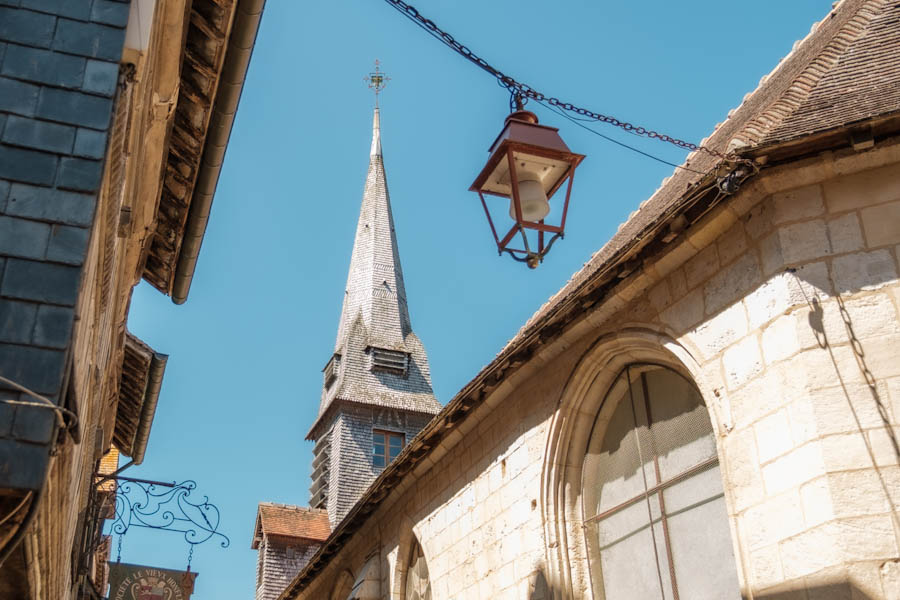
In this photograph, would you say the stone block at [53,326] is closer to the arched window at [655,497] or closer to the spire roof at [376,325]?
the arched window at [655,497]

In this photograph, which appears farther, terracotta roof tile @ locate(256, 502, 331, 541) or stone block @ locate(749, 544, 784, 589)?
terracotta roof tile @ locate(256, 502, 331, 541)

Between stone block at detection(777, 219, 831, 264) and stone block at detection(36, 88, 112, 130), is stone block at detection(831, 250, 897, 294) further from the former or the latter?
stone block at detection(36, 88, 112, 130)

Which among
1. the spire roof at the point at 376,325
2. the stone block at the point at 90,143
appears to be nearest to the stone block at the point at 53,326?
the stone block at the point at 90,143

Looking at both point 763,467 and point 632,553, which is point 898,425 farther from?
point 632,553

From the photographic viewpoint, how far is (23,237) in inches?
162

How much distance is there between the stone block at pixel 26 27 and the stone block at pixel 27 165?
0.60m

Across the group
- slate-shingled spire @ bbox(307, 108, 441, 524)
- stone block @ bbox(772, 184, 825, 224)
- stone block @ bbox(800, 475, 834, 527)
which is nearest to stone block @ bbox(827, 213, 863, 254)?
stone block @ bbox(772, 184, 825, 224)

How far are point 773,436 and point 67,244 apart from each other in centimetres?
387

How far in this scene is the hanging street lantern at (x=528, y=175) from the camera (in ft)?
18.5

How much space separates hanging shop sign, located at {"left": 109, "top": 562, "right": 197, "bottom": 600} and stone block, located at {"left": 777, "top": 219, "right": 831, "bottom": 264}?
6.49 m

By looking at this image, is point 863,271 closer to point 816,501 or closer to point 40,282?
point 816,501

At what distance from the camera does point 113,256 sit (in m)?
5.77

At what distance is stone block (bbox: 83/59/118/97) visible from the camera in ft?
14.8

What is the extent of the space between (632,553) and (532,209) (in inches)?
109
